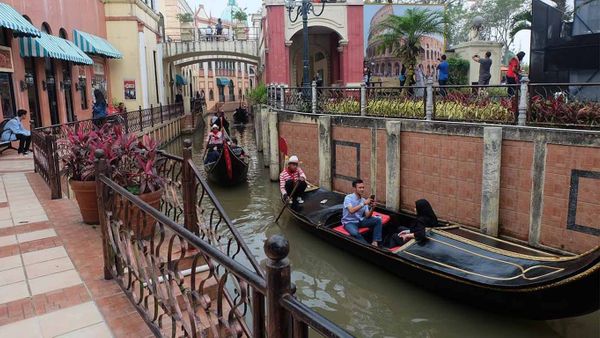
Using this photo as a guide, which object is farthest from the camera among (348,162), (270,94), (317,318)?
(270,94)

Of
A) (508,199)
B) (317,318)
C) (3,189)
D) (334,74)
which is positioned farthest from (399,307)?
(334,74)

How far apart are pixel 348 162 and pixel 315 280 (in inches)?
175

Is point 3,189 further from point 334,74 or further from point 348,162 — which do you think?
point 334,74

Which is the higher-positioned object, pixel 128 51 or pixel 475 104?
pixel 128 51

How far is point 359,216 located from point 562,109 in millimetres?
3642

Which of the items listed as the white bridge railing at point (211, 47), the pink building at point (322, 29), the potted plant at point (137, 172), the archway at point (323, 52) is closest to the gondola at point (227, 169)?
the potted plant at point (137, 172)

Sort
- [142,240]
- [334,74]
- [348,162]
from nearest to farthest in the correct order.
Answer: [142,240] < [348,162] < [334,74]

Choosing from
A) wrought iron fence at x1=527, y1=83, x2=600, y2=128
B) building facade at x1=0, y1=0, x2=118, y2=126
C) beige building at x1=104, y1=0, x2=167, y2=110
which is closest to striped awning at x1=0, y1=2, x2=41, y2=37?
building facade at x1=0, y1=0, x2=118, y2=126

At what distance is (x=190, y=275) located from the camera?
3479mm

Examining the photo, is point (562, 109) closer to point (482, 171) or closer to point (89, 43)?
point (482, 171)

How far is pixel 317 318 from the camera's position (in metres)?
1.62

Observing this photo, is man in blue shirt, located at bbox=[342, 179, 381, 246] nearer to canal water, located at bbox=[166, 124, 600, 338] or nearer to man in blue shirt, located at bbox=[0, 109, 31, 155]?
canal water, located at bbox=[166, 124, 600, 338]

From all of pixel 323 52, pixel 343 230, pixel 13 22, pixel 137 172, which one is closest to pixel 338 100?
pixel 343 230

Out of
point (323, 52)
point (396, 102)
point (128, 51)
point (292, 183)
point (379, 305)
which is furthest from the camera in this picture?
point (323, 52)
